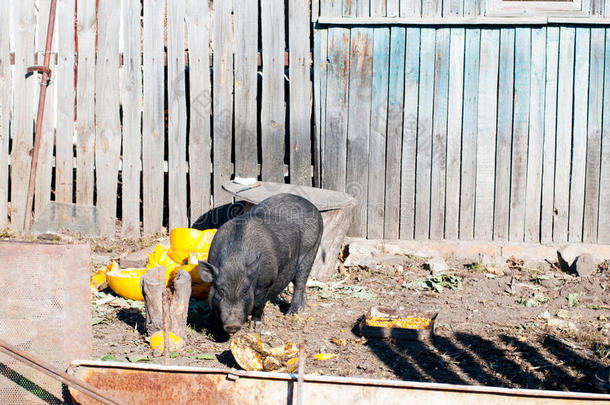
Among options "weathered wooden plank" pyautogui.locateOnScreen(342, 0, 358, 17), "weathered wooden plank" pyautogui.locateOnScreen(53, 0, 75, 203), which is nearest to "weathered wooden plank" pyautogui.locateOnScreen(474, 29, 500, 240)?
"weathered wooden plank" pyautogui.locateOnScreen(342, 0, 358, 17)

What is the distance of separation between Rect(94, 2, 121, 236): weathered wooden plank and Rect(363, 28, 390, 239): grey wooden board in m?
2.97

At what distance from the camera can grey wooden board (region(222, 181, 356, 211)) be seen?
7.66 m

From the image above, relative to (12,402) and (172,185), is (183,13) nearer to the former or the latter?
(172,185)

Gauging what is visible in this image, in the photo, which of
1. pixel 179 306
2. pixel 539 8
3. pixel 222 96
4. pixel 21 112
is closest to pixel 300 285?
pixel 179 306

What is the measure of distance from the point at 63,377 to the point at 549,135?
629cm

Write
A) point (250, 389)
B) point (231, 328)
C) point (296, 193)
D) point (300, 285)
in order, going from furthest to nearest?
point (296, 193) < point (300, 285) < point (231, 328) < point (250, 389)

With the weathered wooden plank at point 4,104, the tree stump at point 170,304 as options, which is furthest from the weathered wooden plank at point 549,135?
the weathered wooden plank at point 4,104

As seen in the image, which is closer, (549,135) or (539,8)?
(539,8)

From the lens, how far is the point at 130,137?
339 inches

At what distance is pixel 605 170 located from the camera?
827 cm

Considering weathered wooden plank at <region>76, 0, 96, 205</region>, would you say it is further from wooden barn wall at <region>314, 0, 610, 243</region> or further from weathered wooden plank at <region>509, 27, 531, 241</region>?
weathered wooden plank at <region>509, 27, 531, 241</region>

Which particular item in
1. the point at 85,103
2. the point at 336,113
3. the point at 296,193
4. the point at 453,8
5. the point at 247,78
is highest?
the point at 453,8

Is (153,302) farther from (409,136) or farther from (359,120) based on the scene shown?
(409,136)

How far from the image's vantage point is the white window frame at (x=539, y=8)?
811 cm
